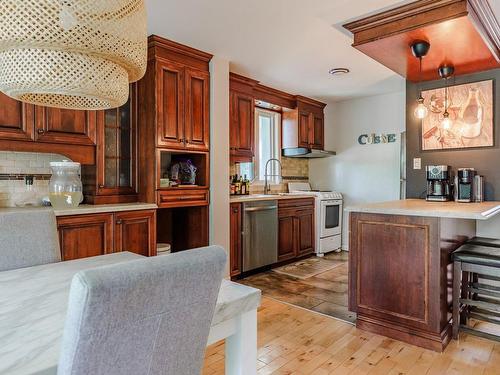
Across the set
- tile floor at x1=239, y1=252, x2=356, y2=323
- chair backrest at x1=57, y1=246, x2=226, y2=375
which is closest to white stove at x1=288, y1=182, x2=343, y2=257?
tile floor at x1=239, y1=252, x2=356, y2=323

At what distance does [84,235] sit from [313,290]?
2.20 meters

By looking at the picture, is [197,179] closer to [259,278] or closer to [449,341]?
[259,278]

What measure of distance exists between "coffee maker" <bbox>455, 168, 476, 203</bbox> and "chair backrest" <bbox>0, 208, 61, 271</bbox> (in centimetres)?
321

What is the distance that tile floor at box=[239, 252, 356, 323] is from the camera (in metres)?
2.99

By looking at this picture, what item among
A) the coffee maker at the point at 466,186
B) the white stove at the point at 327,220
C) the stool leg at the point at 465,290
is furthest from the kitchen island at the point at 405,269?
the white stove at the point at 327,220

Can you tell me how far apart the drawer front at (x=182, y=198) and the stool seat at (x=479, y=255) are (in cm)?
217

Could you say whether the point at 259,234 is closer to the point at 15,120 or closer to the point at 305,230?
the point at 305,230

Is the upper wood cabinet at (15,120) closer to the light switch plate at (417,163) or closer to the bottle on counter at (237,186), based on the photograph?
the bottle on counter at (237,186)

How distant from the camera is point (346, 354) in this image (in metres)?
2.22

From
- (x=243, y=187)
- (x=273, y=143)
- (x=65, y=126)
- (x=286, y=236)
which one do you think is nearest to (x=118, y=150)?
(x=65, y=126)

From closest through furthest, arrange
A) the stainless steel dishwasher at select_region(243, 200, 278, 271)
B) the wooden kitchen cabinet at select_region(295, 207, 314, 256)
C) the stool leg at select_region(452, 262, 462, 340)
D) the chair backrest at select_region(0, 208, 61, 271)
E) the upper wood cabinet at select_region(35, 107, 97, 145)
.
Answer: the chair backrest at select_region(0, 208, 61, 271)
the stool leg at select_region(452, 262, 462, 340)
the upper wood cabinet at select_region(35, 107, 97, 145)
the stainless steel dishwasher at select_region(243, 200, 278, 271)
the wooden kitchen cabinet at select_region(295, 207, 314, 256)

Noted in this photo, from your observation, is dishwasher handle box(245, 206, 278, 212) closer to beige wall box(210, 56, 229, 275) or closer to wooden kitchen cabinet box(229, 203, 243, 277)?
wooden kitchen cabinet box(229, 203, 243, 277)

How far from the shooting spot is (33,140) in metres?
2.56

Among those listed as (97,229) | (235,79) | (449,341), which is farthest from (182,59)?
(449,341)
